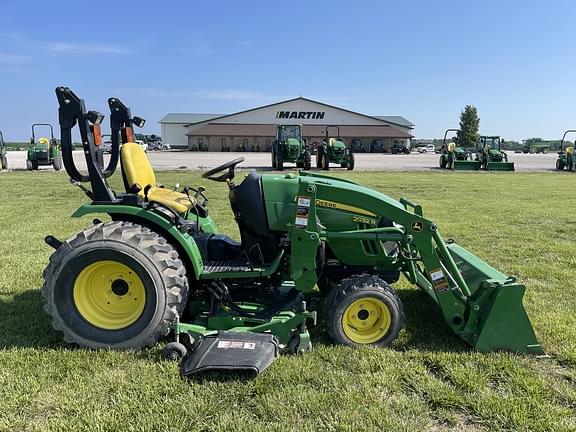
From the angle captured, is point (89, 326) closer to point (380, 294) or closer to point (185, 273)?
point (185, 273)

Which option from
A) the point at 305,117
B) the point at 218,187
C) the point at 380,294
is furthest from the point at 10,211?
the point at 305,117

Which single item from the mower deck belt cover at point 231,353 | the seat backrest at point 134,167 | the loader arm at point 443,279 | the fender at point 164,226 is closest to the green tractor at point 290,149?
the seat backrest at point 134,167

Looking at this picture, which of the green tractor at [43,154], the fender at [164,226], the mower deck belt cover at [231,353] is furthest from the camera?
the green tractor at [43,154]

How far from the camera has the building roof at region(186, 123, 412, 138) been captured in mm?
62312

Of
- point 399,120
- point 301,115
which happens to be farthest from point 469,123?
point 301,115

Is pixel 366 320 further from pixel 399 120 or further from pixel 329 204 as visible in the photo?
pixel 399 120

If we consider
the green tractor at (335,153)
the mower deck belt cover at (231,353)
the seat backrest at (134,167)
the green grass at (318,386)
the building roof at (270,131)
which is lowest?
Result: the green grass at (318,386)

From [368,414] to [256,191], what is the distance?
1.75 meters

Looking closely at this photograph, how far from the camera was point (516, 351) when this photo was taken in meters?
3.32

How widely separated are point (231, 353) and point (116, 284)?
1.09 m

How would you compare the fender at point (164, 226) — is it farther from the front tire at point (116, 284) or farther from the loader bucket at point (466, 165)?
the loader bucket at point (466, 165)

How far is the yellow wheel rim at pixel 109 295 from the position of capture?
134 inches

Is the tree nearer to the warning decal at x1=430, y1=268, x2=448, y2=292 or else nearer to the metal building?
the metal building

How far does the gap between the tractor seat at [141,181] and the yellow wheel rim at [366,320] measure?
1640mm
